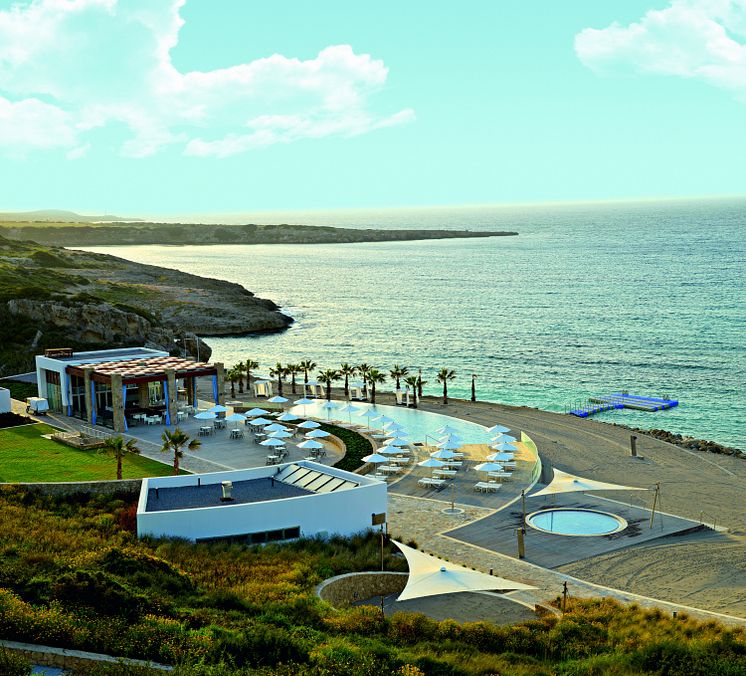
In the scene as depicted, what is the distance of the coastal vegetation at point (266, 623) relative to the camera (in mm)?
19766

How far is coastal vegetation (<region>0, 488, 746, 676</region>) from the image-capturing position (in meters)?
19.8

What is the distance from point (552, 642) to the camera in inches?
918

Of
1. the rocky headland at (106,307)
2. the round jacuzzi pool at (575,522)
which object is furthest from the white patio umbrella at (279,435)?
the rocky headland at (106,307)

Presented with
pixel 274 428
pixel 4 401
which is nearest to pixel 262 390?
pixel 274 428

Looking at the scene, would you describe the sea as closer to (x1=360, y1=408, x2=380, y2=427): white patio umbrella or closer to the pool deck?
(x1=360, y1=408, x2=380, y2=427): white patio umbrella

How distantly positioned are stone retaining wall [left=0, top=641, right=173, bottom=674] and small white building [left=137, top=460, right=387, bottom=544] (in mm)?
10926

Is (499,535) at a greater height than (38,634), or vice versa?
(38,634)

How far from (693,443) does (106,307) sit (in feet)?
200

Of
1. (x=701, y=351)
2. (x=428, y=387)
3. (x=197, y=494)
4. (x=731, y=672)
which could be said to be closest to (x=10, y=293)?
(x=428, y=387)

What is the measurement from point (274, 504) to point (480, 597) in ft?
27.5

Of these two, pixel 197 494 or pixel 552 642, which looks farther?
pixel 197 494

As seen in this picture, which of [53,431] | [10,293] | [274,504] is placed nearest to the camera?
[274,504]

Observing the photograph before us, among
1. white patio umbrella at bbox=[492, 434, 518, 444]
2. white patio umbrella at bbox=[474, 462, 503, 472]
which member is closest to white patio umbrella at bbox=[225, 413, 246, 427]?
white patio umbrella at bbox=[474, 462, 503, 472]

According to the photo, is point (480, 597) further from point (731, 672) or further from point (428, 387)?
point (428, 387)
